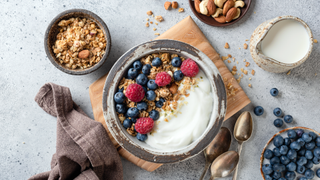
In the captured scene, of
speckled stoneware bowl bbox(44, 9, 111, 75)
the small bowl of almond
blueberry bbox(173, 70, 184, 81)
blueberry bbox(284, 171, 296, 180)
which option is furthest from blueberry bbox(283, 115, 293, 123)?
speckled stoneware bowl bbox(44, 9, 111, 75)

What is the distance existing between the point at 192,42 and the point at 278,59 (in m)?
0.60

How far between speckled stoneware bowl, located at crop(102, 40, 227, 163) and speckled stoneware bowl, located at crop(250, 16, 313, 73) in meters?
0.36

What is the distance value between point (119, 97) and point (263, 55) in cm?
95

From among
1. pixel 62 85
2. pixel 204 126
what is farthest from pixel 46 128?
pixel 204 126

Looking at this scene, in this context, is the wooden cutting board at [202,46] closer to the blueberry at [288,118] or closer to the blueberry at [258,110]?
the blueberry at [258,110]

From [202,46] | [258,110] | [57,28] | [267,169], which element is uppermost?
[57,28]

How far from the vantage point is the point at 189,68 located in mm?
1365

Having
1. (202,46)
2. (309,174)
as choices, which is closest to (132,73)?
(202,46)

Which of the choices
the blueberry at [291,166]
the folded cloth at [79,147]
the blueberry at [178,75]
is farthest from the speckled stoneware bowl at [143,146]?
the blueberry at [291,166]

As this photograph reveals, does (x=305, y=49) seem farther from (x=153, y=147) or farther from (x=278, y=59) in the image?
(x=153, y=147)

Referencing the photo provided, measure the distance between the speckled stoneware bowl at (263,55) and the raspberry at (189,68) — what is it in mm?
460

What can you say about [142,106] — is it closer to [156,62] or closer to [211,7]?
[156,62]

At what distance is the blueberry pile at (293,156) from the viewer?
1.68m

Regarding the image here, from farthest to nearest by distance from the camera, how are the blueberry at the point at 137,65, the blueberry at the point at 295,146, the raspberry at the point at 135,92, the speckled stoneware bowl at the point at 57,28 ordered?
the blueberry at the point at 295,146 < the speckled stoneware bowl at the point at 57,28 < the blueberry at the point at 137,65 < the raspberry at the point at 135,92
